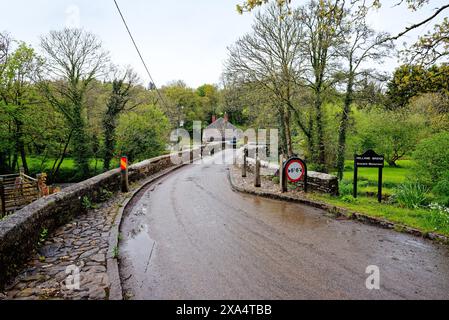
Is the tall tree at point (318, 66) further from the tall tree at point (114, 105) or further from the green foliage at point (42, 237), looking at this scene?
the tall tree at point (114, 105)

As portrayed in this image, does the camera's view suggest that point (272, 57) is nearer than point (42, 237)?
No

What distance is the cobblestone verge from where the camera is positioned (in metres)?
3.27

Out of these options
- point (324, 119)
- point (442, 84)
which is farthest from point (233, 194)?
point (324, 119)

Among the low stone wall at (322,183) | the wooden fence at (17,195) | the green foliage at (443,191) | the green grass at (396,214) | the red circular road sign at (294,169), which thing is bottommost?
the wooden fence at (17,195)

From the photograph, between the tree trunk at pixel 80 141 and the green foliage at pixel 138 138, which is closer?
the green foliage at pixel 138 138

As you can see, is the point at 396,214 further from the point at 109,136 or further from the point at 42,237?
the point at 109,136

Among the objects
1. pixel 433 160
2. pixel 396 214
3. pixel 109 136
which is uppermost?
pixel 109 136

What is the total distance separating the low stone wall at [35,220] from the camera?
3660 millimetres

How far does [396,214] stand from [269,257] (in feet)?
11.9

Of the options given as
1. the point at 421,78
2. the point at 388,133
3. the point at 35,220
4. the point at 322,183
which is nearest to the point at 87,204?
the point at 35,220

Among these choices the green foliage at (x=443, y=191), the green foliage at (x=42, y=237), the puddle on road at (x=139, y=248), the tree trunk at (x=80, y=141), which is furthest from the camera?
the tree trunk at (x=80, y=141)

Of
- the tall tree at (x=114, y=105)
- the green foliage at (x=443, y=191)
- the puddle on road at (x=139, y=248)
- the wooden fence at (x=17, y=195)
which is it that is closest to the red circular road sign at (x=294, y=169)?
the puddle on road at (x=139, y=248)

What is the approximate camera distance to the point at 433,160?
12891 mm

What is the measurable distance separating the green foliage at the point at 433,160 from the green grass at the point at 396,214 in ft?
25.1
